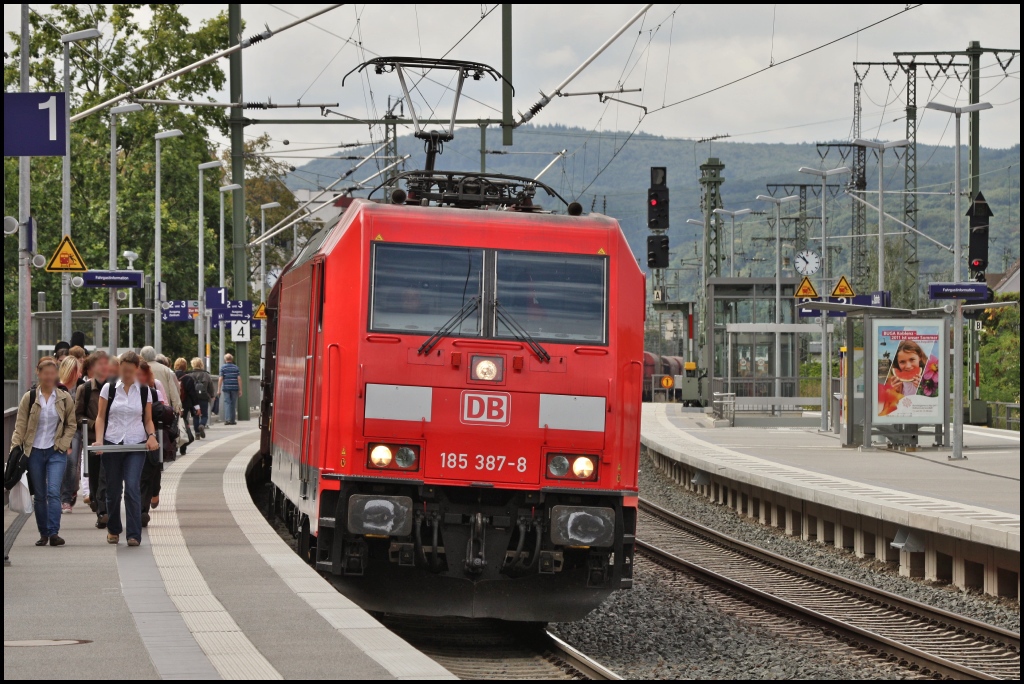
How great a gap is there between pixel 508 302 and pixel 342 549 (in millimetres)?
2247

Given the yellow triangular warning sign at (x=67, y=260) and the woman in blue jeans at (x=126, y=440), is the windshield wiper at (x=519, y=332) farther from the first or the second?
the yellow triangular warning sign at (x=67, y=260)

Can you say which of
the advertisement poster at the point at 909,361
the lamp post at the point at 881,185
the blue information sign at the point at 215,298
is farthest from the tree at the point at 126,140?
the advertisement poster at the point at 909,361

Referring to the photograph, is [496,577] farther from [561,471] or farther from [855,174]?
[855,174]

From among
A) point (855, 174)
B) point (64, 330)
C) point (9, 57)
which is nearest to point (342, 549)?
point (64, 330)

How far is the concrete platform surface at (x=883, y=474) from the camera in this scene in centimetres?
1630

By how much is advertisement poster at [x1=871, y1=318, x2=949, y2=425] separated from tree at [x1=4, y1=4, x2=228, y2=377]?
112 feet

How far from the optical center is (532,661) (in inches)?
444

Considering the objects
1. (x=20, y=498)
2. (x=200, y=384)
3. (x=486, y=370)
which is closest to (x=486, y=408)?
(x=486, y=370)

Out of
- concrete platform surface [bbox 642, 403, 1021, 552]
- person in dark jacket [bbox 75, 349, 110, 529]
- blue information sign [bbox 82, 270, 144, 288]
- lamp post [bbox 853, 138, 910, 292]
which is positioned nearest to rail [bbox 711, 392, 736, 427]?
concrete platform surface [bbox 642, 403, 1021, 552]

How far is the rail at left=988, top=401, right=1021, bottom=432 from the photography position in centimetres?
3772

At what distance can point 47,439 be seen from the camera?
44.0 ft

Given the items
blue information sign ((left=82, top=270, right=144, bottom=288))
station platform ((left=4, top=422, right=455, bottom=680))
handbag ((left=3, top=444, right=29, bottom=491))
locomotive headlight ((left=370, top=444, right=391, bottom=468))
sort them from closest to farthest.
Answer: station platform ((left=4, top=422, right=455, bottom=680)), locomotive headlight ((left=370, top=444, right=391, bottom=468)), handbag ((left=3, top=444, right=29, bottom=491)), blue information sign ((left=82, top=270, right=144, bottom=288))

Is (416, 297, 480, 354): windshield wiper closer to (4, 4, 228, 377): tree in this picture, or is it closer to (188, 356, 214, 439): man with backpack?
(188, 356, 214, 439): man with backpack

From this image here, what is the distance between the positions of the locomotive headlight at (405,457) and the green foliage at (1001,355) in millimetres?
38529
